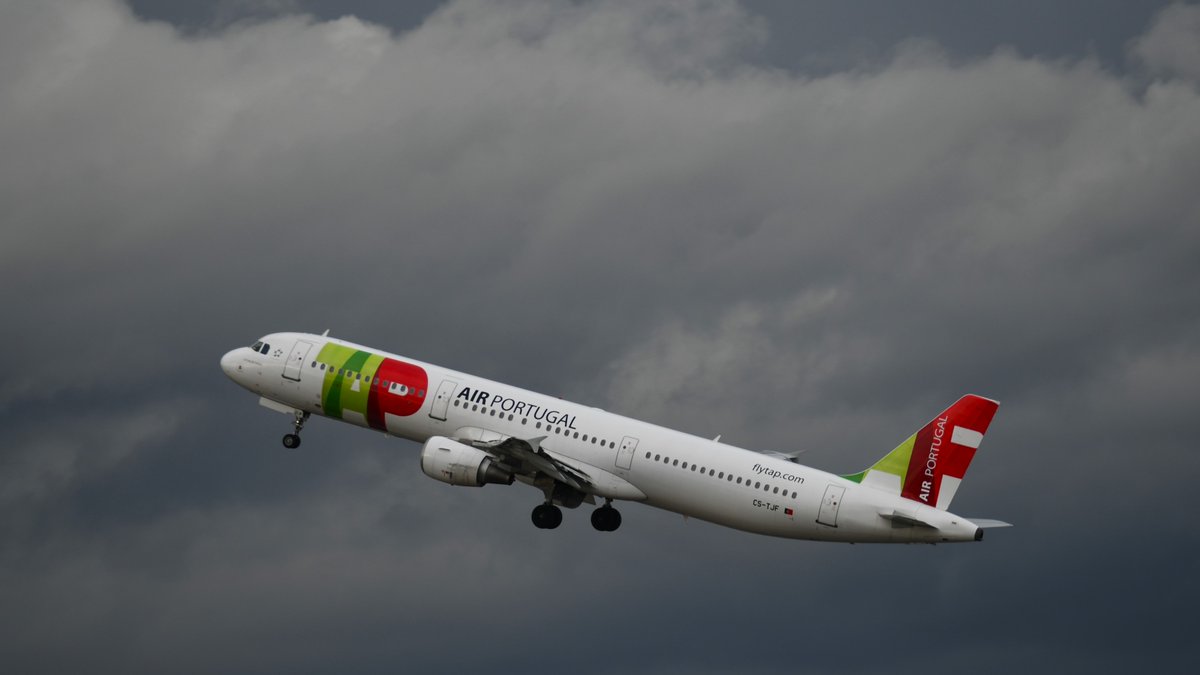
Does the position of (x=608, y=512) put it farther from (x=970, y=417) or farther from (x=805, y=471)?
(x=970, y=417)

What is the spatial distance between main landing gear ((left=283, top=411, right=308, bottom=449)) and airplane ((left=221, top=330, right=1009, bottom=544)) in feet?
0.45

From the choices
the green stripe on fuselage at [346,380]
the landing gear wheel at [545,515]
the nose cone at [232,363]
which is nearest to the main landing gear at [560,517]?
the landing gear wheel at [545,515]

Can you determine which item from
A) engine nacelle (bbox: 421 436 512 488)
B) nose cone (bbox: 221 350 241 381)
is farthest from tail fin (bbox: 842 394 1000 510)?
nose cone (bbox: 221 350 241 381)

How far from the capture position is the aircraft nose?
90.8m

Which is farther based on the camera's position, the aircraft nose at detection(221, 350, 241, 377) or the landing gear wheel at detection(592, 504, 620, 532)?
the aircraft nose at detection(221, 350, 241, 377)

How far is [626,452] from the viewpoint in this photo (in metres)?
82.3

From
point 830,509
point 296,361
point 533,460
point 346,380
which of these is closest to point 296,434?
point 296,361

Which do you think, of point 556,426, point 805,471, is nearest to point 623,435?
point 556,426

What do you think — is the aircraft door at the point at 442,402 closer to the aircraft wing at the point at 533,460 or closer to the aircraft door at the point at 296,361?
the aircraft wing at the point at 533,460

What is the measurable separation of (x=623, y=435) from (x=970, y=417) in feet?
51.8

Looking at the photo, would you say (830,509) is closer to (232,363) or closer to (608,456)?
(608,456)

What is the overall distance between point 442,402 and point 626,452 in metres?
9.24

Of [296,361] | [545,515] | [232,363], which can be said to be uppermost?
[232,363]

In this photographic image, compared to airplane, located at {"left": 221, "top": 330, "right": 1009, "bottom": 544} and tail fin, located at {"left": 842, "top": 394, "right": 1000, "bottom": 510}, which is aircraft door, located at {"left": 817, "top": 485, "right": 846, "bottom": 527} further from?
tail fin, located at {"left": 842, "top": 394, "right": 1000, "bottom": 510}
